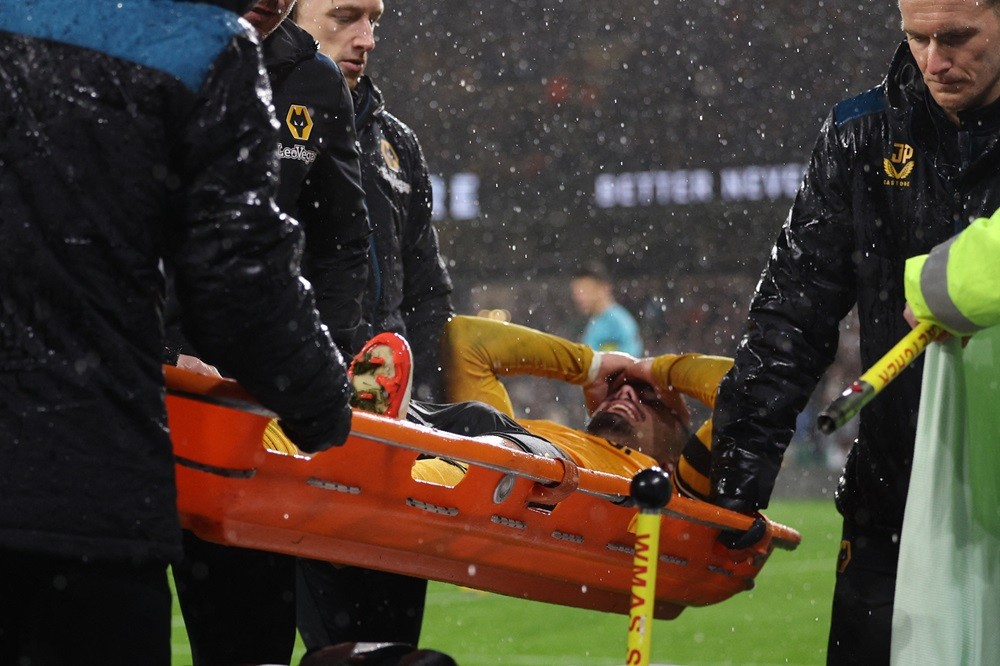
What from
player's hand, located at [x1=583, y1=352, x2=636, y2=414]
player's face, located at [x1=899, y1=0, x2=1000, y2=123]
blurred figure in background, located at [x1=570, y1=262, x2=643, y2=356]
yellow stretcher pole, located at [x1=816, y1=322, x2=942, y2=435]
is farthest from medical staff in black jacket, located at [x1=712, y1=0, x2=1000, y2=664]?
blurred figure in background, located at [x1=570, y1=262, x2=643, y2=356]

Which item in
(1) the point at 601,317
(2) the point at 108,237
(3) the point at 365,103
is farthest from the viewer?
(1) the point at 601,317

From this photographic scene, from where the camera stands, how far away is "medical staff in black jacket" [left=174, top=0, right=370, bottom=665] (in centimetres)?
249

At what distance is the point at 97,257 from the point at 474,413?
201 cm

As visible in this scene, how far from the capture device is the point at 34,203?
1581mm

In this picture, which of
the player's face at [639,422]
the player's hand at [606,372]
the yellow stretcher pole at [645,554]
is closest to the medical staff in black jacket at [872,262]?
the yellow stretcher pole at [645,554]

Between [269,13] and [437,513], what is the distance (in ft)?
2.99

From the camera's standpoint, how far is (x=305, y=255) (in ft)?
9.29

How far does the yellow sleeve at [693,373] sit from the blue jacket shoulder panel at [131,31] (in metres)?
2.55

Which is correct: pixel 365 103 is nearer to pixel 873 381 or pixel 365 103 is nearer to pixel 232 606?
pixel 232 606

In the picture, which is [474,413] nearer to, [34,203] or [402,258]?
[402,258]

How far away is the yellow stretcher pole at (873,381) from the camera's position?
6.02 feet

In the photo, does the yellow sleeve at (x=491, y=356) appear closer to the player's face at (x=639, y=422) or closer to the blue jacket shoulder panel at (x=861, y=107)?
the player's face at (x=639, y=422)

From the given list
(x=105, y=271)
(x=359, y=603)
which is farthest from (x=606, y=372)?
(x=105, y=271)

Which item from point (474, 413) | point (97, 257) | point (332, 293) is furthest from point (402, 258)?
point (97, 257)
